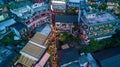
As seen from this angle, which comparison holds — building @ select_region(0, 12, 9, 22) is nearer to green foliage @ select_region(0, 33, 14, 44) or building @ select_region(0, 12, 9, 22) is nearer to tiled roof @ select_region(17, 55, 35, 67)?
green foliage @ select_region(0, 33, 14, 44)

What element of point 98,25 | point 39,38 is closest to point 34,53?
point 39,38

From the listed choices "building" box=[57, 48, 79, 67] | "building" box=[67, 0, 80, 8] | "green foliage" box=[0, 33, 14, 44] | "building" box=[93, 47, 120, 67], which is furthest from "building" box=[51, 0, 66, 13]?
"building" box=[93, 47, 120, 67]

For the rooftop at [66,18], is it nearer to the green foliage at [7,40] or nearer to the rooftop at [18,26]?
the rooftop at [18,26]

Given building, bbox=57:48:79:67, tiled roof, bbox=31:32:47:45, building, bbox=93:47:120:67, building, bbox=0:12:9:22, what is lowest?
building, bbox=93:47:120:67

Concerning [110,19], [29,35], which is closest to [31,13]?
[29,35]

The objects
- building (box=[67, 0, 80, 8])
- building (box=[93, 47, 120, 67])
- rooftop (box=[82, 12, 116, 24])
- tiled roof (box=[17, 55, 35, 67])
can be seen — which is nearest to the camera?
tiled roof (box=[17, 55, 35, 67])

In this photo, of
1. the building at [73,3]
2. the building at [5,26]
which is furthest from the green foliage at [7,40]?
the building at [73,3]
